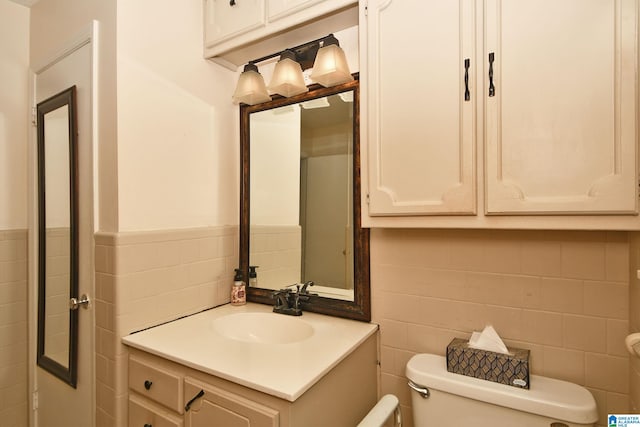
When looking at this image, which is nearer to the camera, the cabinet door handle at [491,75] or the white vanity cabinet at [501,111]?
the white vanity cabinet at [501,111]

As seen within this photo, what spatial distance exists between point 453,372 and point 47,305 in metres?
1.80

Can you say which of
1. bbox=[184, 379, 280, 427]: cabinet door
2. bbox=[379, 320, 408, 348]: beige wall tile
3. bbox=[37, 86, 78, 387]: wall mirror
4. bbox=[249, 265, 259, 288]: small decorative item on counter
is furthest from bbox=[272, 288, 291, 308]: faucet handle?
bbox=[37, 86, 78, 387]: wall mirror

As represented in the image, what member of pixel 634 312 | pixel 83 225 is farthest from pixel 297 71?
pixel 634 312

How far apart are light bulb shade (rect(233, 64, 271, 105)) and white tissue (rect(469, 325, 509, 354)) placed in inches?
51.5

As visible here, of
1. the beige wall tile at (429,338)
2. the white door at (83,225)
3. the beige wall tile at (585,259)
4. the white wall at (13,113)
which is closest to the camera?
the beige wall tile at (585,259)

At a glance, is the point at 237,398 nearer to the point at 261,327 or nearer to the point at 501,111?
the point at 261,327

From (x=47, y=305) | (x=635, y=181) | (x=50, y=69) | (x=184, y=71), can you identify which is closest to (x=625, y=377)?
(x=635, y=181)

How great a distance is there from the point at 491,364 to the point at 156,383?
1.10 meters

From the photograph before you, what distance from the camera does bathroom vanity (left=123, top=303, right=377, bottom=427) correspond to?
93cm

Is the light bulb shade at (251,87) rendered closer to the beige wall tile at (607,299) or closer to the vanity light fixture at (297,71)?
the vanity light fixture at (297,71)

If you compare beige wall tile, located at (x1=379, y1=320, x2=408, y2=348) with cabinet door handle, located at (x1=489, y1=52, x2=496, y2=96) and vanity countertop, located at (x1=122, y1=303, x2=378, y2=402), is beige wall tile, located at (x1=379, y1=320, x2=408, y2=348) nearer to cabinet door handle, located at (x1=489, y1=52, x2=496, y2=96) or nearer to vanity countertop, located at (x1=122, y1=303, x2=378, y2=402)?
vanity countertop, located at (x1=122, y1=303, x2=378, y2=402)

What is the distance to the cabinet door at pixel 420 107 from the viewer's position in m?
1.02

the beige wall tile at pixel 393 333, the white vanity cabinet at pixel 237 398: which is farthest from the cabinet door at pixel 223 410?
the beige wall tile at pixel 393 333

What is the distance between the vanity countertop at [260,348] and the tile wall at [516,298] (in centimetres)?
19
